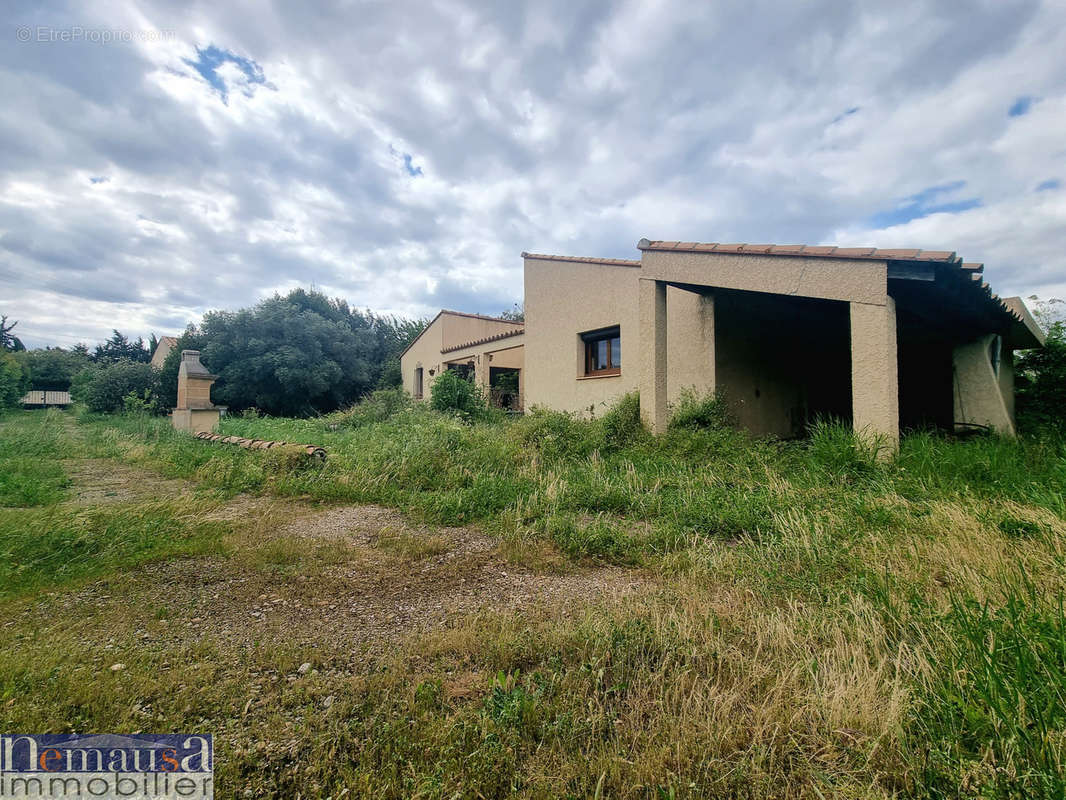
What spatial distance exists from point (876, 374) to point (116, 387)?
2210 centimetres

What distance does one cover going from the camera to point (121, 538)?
11.6 feet

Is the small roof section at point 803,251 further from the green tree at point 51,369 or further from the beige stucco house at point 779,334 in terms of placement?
the green tree at point 51,369

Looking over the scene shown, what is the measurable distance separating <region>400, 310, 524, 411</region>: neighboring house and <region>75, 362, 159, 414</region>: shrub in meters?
9.55

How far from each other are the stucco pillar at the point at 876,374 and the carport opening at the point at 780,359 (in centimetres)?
215

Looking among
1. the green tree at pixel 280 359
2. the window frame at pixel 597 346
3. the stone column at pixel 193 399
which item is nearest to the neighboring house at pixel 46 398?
the green tree at pixel 280 359

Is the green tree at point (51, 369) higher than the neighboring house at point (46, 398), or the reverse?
the green tree at point (51, 369)

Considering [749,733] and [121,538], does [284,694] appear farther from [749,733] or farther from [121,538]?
[121,538]

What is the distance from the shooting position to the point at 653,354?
289 inches

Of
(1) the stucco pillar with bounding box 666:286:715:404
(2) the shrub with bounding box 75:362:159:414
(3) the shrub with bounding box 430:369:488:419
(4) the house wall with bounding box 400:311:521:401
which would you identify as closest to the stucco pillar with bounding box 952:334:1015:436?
(1) the stucco pillar with bounding box 666:286:715:404

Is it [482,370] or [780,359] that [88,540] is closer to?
[780,359]

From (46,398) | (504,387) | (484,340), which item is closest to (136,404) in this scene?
(484,340)

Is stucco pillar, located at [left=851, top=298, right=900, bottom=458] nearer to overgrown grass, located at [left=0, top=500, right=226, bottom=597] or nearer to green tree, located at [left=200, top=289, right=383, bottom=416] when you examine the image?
overgrown grass, located at [left=0, top=500, right=226, bottom=597]

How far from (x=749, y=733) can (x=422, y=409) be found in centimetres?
1085

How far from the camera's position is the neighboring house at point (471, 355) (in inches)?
591
